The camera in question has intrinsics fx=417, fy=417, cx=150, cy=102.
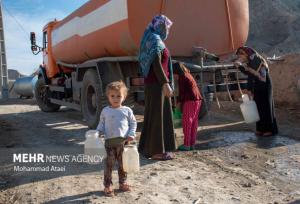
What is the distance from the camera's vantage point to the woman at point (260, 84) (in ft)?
22.7

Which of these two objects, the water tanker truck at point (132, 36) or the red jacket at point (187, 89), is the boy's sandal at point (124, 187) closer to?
the red jacket at point (187, 89)

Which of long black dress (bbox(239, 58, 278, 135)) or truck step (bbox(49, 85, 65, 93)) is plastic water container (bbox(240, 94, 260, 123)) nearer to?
long black dress (bbox(239, 58, 278, 135))

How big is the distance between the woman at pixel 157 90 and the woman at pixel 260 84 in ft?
6.49

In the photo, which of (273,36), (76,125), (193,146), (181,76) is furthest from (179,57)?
(273,36)

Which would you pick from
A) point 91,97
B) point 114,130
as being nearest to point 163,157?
point 114,130

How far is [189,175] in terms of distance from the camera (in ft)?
15.7

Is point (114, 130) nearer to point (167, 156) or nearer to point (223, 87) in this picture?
point (167, 156)

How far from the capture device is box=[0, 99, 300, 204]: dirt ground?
408cm

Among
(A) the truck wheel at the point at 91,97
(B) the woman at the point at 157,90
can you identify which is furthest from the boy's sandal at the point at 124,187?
(A) the truck wheel at the point at 91,97

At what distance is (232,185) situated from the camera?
4422mm

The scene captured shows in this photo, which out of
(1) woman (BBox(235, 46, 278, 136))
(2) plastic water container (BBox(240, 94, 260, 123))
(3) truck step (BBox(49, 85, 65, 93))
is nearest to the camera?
(1) woman (BBox(235, 46, 278, 136))

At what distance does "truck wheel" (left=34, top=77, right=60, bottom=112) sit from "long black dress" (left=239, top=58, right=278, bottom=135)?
7646mm

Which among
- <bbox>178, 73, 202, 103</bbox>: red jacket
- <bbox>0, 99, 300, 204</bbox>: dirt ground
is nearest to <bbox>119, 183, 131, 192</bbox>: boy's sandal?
<bbox>0, 99, 300, 204</bbox>: dirt ground

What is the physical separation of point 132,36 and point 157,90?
1.70 meters
